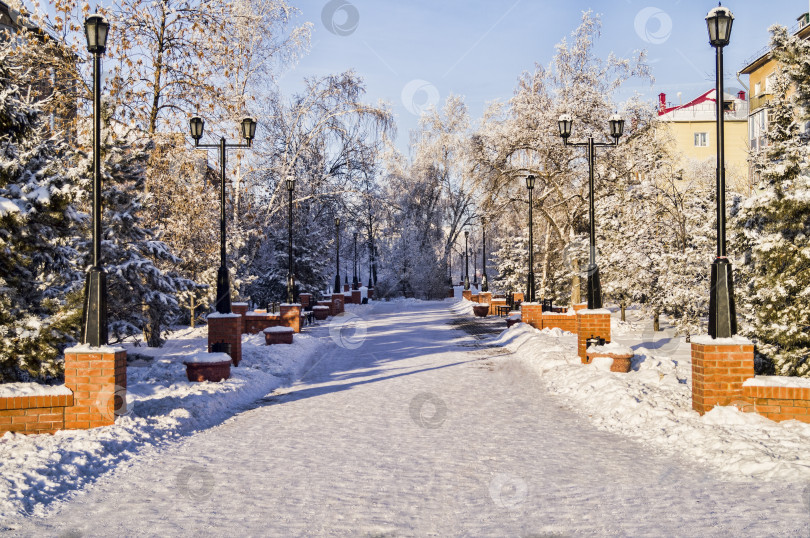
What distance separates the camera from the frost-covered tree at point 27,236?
896 cm

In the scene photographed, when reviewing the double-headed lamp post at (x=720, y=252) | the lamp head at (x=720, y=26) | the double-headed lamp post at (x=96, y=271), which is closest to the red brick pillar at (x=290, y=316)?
the double-headed lamp post at (x=96, y=271)

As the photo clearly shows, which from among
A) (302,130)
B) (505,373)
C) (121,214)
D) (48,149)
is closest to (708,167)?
(302,130)

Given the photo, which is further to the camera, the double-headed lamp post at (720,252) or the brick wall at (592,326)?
the brick wall at (592,326)

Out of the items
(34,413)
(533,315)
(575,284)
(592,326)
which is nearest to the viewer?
(34,413)

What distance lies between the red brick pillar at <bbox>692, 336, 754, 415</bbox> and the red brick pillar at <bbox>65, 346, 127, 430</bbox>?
726 cm

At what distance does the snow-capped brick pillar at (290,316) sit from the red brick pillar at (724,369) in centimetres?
1607

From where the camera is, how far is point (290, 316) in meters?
22.5

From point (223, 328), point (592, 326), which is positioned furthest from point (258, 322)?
point (592, 326)

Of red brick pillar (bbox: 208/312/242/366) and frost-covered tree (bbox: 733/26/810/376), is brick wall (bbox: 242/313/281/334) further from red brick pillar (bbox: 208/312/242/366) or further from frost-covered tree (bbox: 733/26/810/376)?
frost-covered tree (bbox: 733/26/810/376)

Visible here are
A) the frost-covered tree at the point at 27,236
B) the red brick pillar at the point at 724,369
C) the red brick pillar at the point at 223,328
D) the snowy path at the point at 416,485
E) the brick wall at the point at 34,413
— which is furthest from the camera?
the red brick pillar at the point at 223,328

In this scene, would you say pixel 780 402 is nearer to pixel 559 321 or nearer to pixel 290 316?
pixel 559 321

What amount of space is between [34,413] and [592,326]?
35.2 ft

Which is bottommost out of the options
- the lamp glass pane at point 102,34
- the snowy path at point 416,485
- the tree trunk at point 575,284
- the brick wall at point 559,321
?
the snowy path at point 416,485

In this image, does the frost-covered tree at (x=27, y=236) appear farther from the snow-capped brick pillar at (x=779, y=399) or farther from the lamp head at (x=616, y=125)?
the lamp head at (x=616, y=125)
